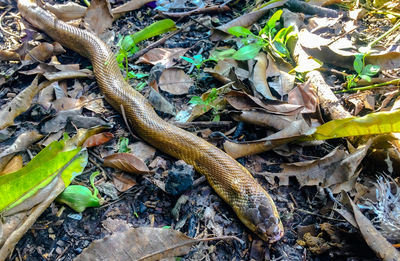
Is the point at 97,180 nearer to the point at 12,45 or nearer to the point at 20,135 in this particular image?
the point at 20,135

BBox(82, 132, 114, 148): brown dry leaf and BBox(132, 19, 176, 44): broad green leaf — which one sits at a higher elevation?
BBox(132, 19, 176, 44): broad green leaf

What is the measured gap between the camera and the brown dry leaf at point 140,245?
2264 millimetres

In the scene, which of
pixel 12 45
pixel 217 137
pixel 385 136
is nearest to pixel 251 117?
pixel 217 137

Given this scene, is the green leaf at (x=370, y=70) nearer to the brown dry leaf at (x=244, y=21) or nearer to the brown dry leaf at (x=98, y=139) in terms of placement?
the brown dry leaf at (x=244, y=21)

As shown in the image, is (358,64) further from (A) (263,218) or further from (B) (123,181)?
(B) (123,181)

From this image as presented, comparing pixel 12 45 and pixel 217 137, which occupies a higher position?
pixel 12 45

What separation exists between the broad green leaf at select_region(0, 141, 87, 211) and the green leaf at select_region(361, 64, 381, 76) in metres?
2.95

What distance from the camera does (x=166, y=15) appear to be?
4773 mm

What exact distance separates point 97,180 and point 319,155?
2055 mm

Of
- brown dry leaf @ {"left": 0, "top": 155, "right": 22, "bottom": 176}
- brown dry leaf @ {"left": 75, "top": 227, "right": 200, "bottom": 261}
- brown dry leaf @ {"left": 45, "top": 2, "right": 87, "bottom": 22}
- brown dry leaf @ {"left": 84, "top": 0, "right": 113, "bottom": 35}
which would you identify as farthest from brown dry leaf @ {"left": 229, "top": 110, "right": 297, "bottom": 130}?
brown dry leaf @ {"left": 45, "top": 2, "right": 87, "bottom": 22}

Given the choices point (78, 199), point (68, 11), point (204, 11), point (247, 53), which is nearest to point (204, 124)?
point (247, 53)

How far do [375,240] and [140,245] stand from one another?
1.62 metres

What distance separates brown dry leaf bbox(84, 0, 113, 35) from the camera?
466cm

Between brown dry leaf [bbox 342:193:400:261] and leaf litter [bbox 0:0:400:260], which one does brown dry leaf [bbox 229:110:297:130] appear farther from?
brown dry leaf [bbox 342:193:400:261]
